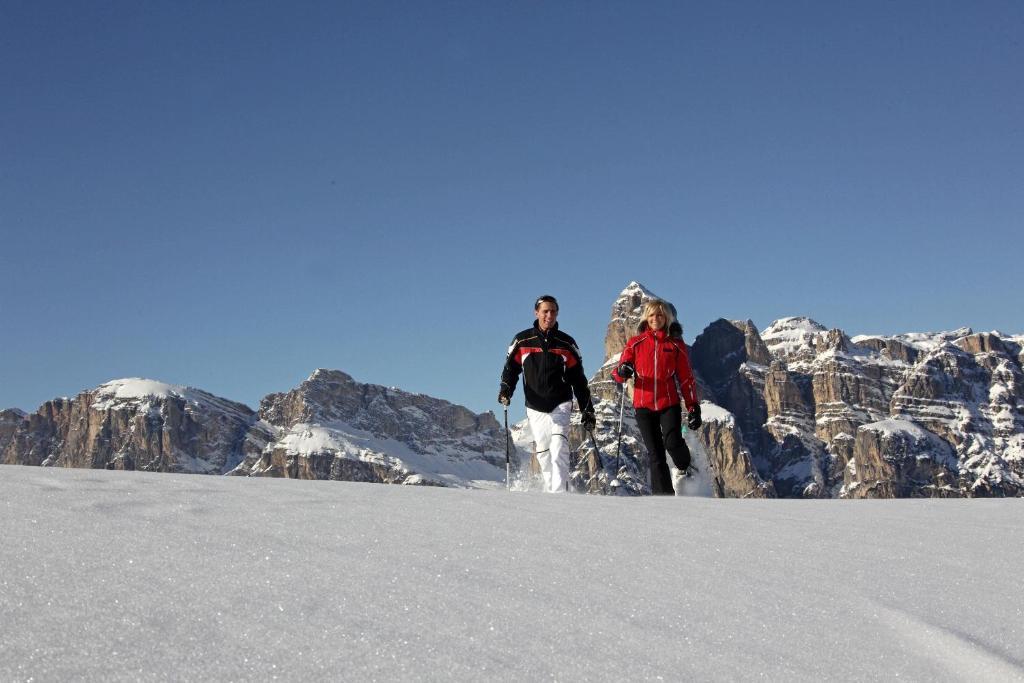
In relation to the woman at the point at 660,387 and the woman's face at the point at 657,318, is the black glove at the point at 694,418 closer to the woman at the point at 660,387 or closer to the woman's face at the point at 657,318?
the woman at the point at 660,387

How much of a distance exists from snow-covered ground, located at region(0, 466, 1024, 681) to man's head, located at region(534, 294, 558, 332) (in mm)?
6867

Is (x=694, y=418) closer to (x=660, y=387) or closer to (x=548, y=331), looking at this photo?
(x=660, y=387)

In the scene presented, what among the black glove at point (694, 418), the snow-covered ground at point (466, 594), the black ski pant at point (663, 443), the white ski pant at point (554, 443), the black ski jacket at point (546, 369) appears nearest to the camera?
the snow-covered ground at point (466, 594)

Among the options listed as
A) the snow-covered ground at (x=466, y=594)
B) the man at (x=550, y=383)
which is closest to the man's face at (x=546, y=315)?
the man at (x=550, y=383)

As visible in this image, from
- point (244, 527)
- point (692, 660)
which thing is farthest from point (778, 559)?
point (244, 527)

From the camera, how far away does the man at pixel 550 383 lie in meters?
12.0

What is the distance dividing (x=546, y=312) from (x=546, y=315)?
0.14 ft

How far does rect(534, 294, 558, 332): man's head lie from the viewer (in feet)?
39.6

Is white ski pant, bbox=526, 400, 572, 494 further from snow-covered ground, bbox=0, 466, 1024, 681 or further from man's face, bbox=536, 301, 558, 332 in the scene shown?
snow-covered ground, bbox=0, 466, 1024, 681

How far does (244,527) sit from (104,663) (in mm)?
1654

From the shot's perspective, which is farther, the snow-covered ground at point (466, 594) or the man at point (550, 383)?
the man at point (550, 383)

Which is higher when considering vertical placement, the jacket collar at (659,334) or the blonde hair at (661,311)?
the blonde hair at (661,311)

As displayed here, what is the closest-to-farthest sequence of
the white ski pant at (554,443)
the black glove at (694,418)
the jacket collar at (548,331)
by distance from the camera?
the black glove at (694,418) → the white ski pant at (554,443) → the jacket collar at (548,331)

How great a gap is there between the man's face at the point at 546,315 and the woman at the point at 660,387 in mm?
1208
